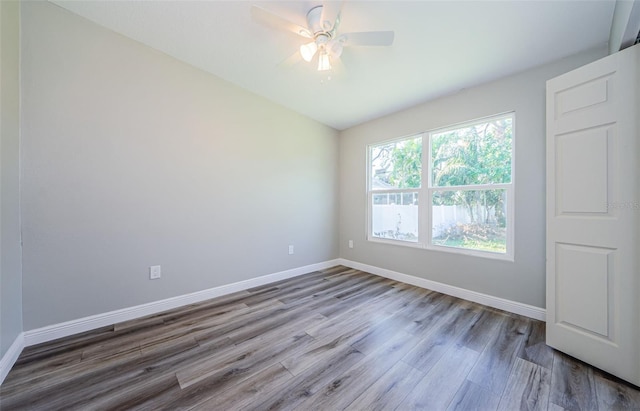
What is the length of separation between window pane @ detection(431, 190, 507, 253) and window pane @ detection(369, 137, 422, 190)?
18.4 inches

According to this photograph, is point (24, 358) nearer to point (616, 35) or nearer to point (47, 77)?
point (47, 77)

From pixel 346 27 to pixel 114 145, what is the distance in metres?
2.30

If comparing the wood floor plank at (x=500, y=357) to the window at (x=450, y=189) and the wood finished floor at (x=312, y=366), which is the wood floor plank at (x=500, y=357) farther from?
the window at (x=450, y=189)

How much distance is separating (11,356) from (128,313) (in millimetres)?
666

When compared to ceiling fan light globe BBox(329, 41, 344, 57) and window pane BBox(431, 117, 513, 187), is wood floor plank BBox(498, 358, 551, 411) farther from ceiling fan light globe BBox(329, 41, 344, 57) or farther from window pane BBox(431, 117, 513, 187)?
ceiling fan light globe BBox(329, 41, 344, 57)

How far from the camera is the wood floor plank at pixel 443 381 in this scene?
4.14 ft

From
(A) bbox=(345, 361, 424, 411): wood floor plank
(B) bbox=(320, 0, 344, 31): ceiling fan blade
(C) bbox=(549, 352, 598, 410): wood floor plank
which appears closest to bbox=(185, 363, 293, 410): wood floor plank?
(A) bbox=(345, 361, 424, 411): wood floor plank

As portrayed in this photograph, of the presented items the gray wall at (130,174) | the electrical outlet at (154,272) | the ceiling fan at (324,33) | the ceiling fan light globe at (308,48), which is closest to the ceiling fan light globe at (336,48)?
the ceiling fan at (324,33)

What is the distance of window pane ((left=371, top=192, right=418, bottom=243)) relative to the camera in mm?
3217

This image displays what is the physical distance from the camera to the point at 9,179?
154cm

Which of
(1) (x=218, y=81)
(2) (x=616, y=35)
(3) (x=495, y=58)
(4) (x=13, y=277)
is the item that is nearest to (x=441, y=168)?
(3) (x=495, y=58)

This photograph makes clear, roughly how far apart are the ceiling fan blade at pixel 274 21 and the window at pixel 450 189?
6.85ft

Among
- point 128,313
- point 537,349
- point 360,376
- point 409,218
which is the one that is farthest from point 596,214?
point 128,313

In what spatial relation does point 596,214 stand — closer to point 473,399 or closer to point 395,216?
point 473,399
